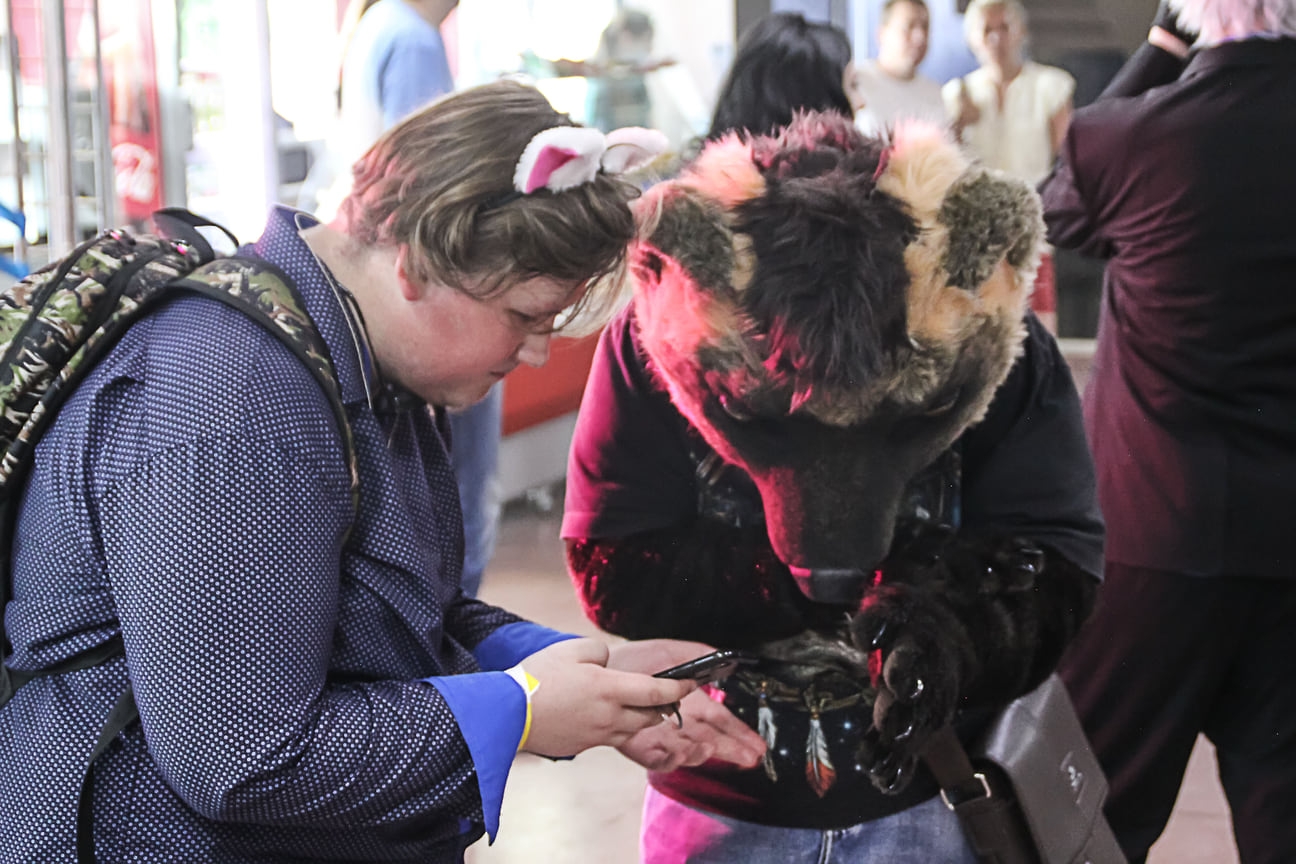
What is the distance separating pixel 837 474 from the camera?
1290mm

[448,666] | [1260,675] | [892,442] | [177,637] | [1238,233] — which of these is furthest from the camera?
[1260,675]

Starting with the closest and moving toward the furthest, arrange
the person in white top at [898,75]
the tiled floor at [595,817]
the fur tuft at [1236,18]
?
the person in white top at [898,75]
the fur tuft at [1236,18]
the tiled floor at [595,817]

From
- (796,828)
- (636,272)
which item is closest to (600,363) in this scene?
(636,272)

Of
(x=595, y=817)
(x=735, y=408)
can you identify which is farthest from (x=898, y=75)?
(x=595, y=817)

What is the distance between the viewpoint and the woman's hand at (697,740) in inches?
48.6

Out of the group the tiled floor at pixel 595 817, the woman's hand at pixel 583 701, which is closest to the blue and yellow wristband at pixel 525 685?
the woman's hand at pixel 583 701

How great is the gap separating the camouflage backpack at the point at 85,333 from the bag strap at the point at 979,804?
2.24 ft

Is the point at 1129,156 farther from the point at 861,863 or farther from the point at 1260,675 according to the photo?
the point at 861,863

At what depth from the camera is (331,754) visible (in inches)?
35.5

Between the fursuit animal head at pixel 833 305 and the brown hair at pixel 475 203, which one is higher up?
the brown hair at pixel 475 203

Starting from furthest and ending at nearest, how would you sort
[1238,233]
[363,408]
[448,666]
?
[1238,233] < [448,666] < [363,408]

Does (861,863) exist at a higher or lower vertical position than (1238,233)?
lower

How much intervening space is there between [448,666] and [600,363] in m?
0.36

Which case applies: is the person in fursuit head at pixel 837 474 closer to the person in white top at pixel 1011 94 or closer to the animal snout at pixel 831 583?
the animal snout at pixel 831 583
